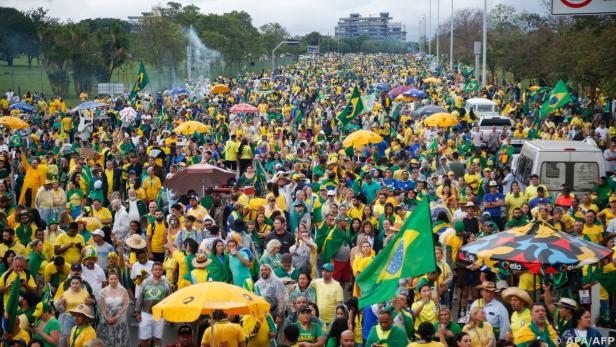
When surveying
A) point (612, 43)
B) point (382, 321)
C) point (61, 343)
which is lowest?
point (61, 343)

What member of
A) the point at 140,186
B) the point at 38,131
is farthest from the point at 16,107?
the point at 140,186

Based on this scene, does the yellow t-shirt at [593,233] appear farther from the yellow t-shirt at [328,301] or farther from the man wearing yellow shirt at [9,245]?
the man wearing yellow shirt at [9,245]

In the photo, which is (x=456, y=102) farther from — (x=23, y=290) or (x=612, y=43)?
(x=23, y=290)

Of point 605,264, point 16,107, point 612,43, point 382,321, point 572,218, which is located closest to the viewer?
point 382,321

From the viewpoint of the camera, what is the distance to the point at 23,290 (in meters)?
10.4

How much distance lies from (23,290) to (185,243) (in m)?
2.41

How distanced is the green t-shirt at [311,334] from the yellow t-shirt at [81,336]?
78.1 inches

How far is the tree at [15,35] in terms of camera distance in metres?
71.1

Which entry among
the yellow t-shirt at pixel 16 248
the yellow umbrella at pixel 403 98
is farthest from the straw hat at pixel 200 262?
the yellow umbrella at pixel 403 98

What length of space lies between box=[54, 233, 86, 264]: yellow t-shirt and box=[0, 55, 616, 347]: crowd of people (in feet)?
0.06

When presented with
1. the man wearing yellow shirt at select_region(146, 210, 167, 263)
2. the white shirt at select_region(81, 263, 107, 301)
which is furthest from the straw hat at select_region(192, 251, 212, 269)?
the man wearing yellow shirt at select_region(146, 210, 167, 263)

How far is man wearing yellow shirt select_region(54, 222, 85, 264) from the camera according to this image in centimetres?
1271

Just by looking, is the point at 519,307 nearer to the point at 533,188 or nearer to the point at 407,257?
the point at 407,257

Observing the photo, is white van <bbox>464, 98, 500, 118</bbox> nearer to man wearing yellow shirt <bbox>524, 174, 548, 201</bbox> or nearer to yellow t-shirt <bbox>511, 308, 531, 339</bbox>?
man wearing yellow shirt <bbox>524, 174, 548, 201</bbox>
